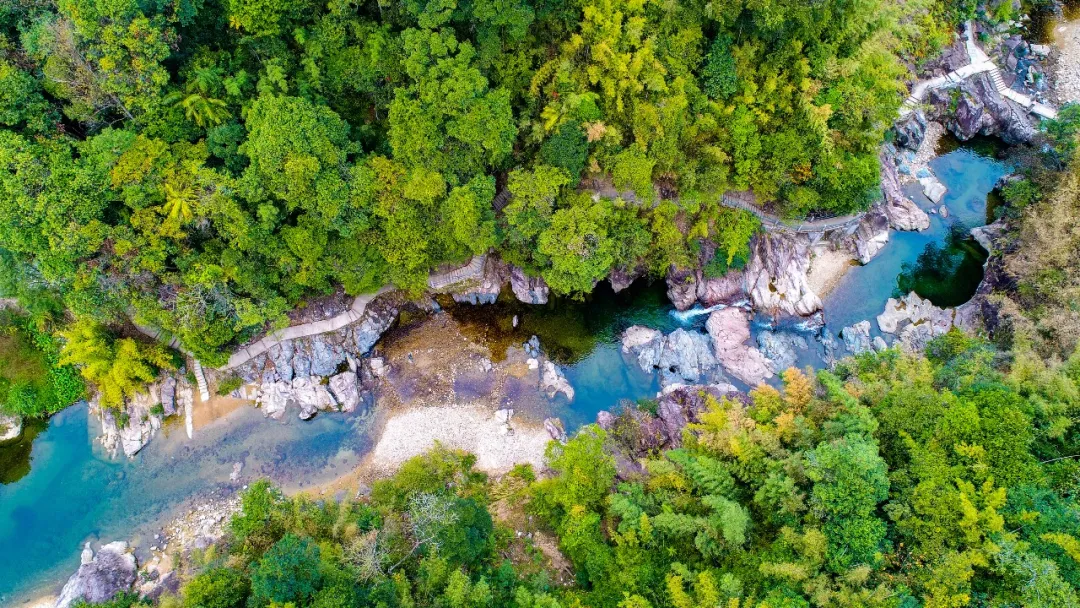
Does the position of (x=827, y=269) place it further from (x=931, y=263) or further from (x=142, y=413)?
(x=142, y=413)

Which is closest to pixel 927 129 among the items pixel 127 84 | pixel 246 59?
pixel 246 59

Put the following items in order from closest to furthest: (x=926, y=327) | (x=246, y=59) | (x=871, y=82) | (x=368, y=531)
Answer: (x=368, y=531) < (x=246, y=59) < (x=871, y=82) < (x=926, y=327)

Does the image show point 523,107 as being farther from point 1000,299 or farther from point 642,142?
point 1000,299

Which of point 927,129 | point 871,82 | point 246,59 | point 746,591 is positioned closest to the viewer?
point 746,591

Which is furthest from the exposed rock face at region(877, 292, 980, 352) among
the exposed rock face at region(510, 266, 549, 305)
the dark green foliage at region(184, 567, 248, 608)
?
the dark green foliage at region(184, 567, 248, 608)

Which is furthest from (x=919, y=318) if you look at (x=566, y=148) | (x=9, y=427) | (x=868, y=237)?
(x=9, y=427)

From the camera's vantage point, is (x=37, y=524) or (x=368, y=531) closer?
(x=368, y=531)
